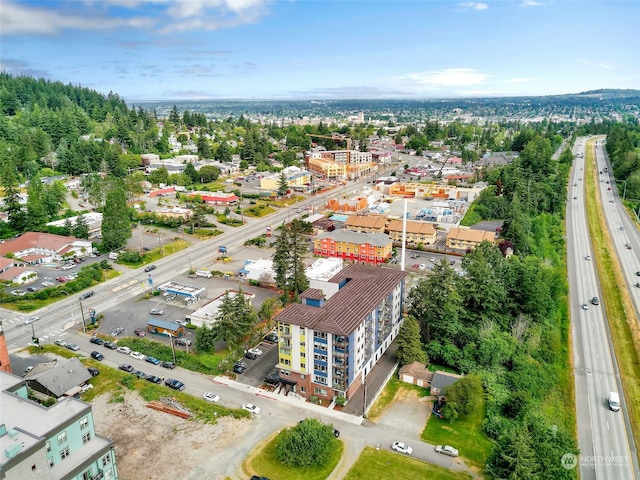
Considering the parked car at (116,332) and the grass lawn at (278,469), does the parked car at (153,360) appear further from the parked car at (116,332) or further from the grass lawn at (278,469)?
the grass lawn at (278,469)

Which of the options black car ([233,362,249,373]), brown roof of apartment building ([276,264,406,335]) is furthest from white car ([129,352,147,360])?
brown roof of apartment building ([276,264,406,335])

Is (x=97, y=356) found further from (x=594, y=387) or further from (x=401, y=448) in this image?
(x=594, y=387)

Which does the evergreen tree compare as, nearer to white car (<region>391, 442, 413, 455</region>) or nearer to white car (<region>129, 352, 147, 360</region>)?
white car (<region>129, 352, 147, 360</region>)

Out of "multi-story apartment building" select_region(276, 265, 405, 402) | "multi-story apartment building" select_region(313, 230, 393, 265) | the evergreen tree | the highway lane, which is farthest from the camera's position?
the evergreen tree

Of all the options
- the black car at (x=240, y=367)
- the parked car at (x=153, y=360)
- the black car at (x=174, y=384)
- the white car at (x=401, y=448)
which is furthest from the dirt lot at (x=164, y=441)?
the white car at (x=401, y=448)

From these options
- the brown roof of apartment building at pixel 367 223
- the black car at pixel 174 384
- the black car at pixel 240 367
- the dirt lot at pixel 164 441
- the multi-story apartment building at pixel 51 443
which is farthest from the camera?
the brown roof of apartment building at pixel 367 223

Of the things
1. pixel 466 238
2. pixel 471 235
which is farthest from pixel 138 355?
pixel 471 235

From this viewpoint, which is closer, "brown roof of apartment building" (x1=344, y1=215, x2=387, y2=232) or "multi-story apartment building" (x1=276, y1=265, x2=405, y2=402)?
"multi-story apartment building" (x1=276, y1=265, x2=405, y2=402)
